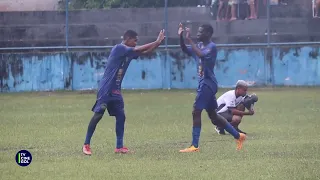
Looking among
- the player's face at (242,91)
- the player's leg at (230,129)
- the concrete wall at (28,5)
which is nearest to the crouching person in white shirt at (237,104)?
the player's face at (242,91)

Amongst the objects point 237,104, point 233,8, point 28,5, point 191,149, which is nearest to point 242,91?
point 237,104

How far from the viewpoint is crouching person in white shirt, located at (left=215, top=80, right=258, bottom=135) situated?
1388cm

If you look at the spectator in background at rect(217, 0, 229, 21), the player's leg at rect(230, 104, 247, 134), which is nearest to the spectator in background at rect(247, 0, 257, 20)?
the spectator in background at rect(217, 0, 229, 21)

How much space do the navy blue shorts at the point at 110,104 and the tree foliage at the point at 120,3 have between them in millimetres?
15847

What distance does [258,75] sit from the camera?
25.9 meters

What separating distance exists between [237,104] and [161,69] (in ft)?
39.8

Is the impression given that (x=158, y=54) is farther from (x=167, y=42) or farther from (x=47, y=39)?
(x=47, y=39)

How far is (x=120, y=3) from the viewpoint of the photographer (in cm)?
2870

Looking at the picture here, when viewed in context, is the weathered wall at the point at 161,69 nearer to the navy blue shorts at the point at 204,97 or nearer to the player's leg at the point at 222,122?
the player's leg at the point at 222,122

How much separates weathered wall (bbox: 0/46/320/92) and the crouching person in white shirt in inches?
458

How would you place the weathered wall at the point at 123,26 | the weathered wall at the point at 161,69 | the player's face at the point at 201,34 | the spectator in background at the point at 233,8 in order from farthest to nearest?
the spectator in background at the point at 233,8
the weathered wall at the point at 123,26
the weathered wall at the point at 161,69
the player's face at the point at 201,34

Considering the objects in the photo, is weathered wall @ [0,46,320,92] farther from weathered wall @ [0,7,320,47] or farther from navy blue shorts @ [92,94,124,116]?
navy blue shorts @ [92,94,124,116]

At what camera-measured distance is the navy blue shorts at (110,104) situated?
11508 millimetres

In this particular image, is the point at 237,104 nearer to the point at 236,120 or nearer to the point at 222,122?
the point at 236,120
